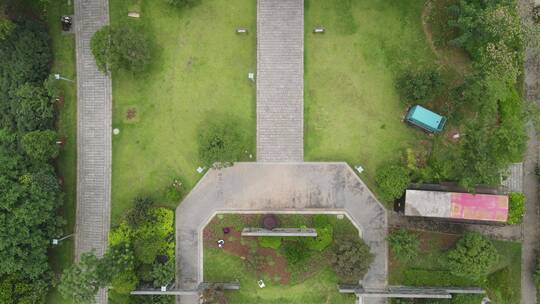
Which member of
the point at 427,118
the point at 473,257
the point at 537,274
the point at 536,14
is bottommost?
the point at 537,274

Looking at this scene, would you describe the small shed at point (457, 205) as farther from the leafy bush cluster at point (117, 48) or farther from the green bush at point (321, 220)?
the leafy bush cluster at point (117, 48)

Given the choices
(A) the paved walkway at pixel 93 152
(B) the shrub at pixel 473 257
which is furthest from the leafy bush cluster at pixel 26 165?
(B) the shrub at pixel 473 257

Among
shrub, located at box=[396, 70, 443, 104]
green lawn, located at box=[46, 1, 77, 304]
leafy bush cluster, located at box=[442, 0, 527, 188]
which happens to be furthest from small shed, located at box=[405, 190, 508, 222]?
green lawn, located at box=[46, 1, 77, 304]

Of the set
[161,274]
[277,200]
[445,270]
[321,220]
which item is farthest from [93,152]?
[445,270]

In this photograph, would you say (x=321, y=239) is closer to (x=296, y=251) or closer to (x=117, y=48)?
(x=296, y=251)

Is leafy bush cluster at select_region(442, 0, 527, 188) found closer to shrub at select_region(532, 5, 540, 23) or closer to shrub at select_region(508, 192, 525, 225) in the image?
shrub at select_region(508, 192, 525, 225)

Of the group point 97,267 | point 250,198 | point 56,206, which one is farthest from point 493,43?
point 56,206
